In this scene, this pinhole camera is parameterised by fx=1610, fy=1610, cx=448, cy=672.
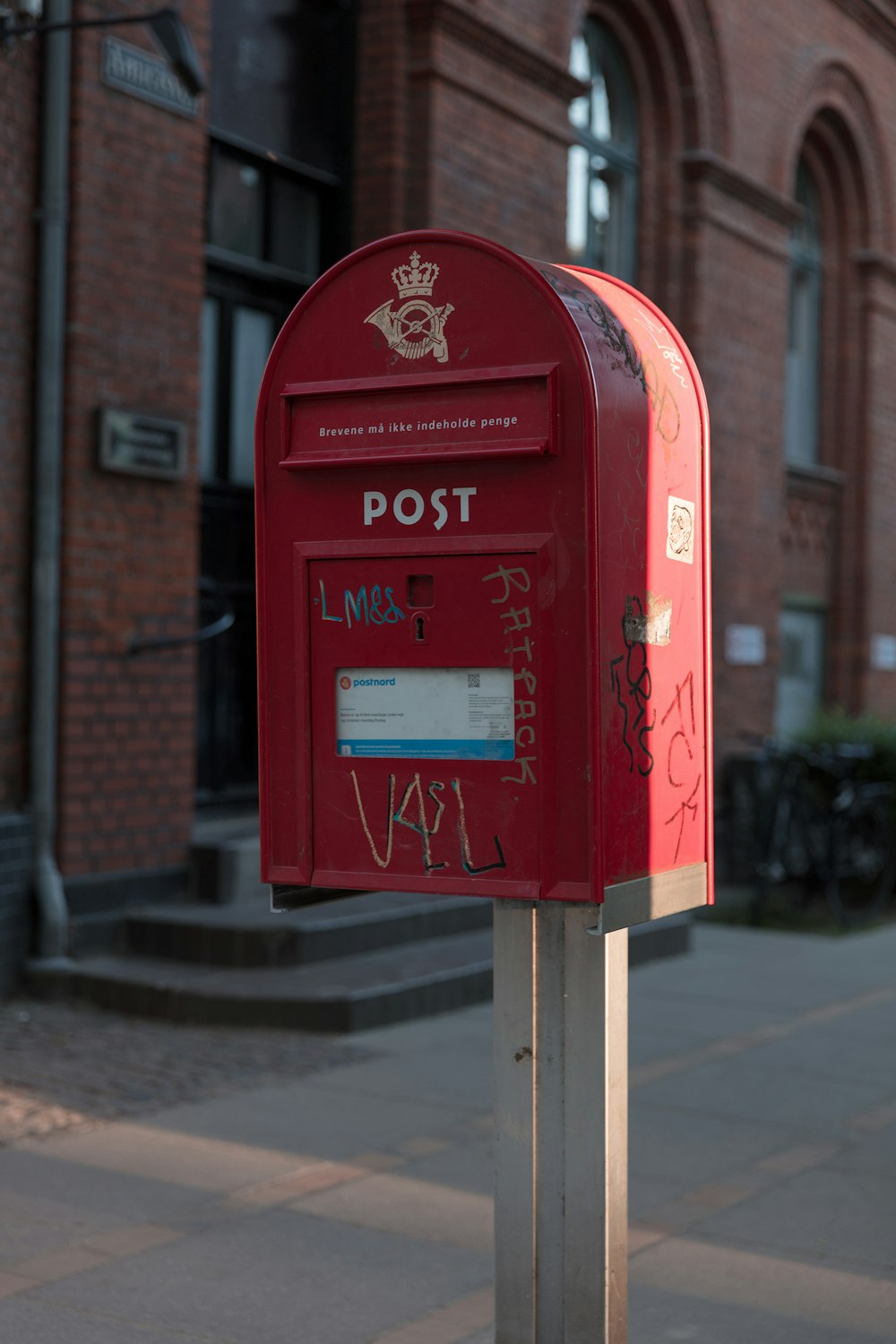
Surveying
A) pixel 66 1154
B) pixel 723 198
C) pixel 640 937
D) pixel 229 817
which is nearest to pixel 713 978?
pixel 640 937

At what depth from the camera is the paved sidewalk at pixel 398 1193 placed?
3.85 meters

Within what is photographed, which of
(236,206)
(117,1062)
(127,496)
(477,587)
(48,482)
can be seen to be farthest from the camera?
(236,206)

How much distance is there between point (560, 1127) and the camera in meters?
3.06

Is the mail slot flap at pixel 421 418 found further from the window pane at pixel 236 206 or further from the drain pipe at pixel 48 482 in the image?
the window pane at pixel 236 206

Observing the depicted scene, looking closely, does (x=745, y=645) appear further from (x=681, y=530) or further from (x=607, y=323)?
(x=607, y=323)

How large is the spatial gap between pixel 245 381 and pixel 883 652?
8.39m

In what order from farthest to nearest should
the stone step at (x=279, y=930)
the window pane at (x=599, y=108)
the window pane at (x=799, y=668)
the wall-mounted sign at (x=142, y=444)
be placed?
1. the window pane at (x=799, y=668)
2. the window pane at (x=599, y=108)
3. the wall-mounted sign at (x=142, y=444)
4. the stone step at (x=279, y=930)

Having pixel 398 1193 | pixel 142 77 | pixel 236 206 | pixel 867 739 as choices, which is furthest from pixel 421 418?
pixel 867 739

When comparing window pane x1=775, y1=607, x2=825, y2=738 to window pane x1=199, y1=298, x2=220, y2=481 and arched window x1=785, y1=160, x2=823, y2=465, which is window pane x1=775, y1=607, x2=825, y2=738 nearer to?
arched window x1=785, y1=160, x2=823, y2=465

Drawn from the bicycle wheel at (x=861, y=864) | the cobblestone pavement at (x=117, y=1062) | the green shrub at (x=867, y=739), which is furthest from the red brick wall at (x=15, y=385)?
the green shrub at (x=867, y=739)

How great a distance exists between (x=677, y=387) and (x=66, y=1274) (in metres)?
2.64

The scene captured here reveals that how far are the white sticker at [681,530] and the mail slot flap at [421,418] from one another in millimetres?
412

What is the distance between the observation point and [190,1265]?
4.12 metres

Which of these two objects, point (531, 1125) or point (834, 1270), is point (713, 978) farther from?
point (531, 1125)
